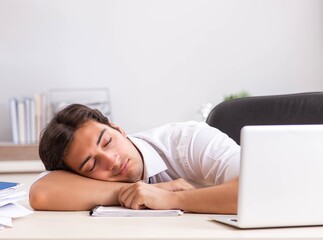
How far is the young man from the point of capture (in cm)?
154

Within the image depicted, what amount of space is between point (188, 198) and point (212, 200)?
6 cm

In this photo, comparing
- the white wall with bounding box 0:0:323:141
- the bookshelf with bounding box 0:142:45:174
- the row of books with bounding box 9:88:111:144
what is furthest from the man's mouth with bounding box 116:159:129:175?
the white wall with bounding box 0:0:323:141

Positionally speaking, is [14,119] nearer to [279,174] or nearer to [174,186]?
[174,186]

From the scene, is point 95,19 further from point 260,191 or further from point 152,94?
point 260,191

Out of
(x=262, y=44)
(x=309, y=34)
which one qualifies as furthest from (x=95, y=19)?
(x=309, y=34)

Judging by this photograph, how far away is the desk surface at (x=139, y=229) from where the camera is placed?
117 cm

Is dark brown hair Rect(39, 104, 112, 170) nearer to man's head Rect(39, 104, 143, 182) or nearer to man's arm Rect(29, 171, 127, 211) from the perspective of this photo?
man's head Rect(39, 104, 143, 182)

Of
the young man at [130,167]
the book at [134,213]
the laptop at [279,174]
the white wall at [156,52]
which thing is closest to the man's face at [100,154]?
the young man at [130,167]

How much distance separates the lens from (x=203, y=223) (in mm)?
1332

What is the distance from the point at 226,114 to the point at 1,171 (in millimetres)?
1563

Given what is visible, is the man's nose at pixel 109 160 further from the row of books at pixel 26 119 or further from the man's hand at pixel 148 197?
the row of books at pixel 26 119

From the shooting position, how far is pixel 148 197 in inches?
60.6

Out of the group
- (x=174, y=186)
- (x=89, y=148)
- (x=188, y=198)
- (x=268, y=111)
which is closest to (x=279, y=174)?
(x=188, y=198)

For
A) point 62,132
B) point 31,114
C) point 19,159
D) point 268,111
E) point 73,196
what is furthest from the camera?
point 31,114
